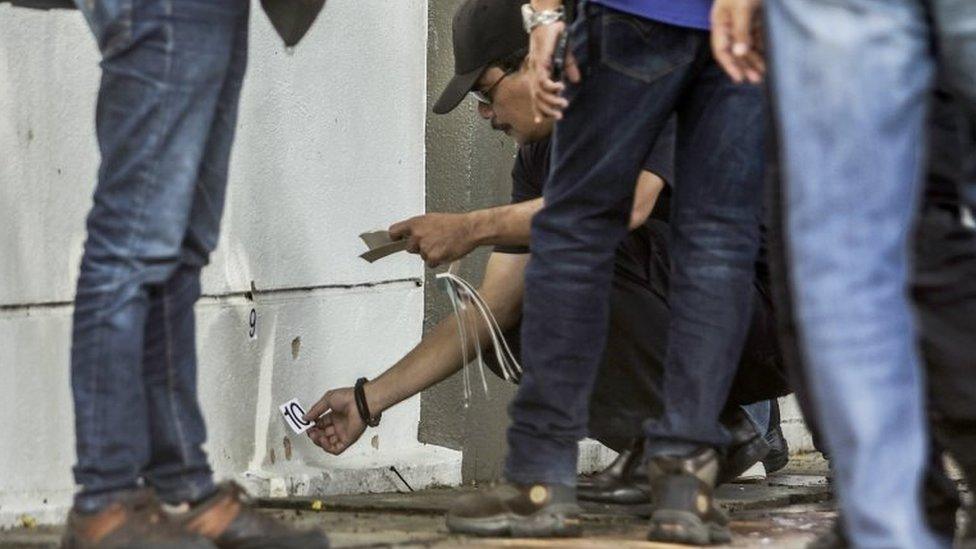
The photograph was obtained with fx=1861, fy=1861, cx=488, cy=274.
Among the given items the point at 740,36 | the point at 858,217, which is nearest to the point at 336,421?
the point at 740,36

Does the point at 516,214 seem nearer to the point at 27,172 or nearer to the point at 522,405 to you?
the point at 522,405

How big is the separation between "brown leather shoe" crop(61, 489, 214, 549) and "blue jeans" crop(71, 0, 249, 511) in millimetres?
24

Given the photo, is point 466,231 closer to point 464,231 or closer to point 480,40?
point 464,231

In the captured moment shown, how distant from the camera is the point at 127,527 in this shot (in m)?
3.06

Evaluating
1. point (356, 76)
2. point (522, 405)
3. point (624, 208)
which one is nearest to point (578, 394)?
point (522, 405)

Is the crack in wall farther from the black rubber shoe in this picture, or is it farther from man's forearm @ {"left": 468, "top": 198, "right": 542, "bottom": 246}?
the black rubber shoe

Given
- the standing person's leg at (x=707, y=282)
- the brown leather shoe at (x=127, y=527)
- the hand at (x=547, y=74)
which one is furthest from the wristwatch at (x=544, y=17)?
the brown leather shoe at (x=127, y=527)

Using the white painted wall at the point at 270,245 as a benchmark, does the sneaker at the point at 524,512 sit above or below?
below

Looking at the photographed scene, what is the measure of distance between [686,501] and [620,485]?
79 cm

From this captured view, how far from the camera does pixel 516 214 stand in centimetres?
464

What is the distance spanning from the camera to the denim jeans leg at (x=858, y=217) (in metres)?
2.38

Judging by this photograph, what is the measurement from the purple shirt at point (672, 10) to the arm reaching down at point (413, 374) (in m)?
1.24

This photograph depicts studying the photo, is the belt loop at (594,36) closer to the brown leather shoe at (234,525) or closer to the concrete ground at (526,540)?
the concrete ground at (526,540)

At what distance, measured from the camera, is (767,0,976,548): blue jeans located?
238 centimetres
